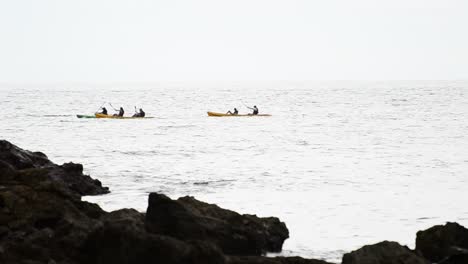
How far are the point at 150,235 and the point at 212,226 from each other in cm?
272

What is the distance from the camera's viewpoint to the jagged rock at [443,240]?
14.0 metres

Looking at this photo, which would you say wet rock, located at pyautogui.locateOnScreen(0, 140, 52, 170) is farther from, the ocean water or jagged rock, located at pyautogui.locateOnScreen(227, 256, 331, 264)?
jagged rock, located at pyautogui.locateOnScreen(227, 256, 331, 264)

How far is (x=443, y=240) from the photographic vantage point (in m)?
14.1

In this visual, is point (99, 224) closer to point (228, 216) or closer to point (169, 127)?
point (228, 216)

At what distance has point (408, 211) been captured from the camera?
2252 cm

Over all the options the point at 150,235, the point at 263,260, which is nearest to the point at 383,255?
the point at 263,260

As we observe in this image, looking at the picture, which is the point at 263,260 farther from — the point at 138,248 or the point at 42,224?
the point at 42,224

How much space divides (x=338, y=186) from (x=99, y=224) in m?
16.6

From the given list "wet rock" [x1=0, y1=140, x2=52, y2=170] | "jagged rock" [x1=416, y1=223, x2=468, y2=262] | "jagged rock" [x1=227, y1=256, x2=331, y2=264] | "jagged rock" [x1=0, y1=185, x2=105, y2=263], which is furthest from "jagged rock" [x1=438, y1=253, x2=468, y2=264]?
"wet rock" [x1=0, y1=140, x2=52, y2=170]

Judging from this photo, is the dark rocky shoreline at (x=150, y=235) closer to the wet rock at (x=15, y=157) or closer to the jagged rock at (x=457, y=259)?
the jagged rock at (x=457, y=259)

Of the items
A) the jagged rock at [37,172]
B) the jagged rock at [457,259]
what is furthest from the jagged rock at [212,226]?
the jagged rock at [37,172]

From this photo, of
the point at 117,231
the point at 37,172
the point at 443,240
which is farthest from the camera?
the point at 37,172

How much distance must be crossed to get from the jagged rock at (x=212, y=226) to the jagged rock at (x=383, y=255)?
2.65 meters

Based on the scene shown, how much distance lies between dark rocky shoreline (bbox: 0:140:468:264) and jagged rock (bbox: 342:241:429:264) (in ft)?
0.05
